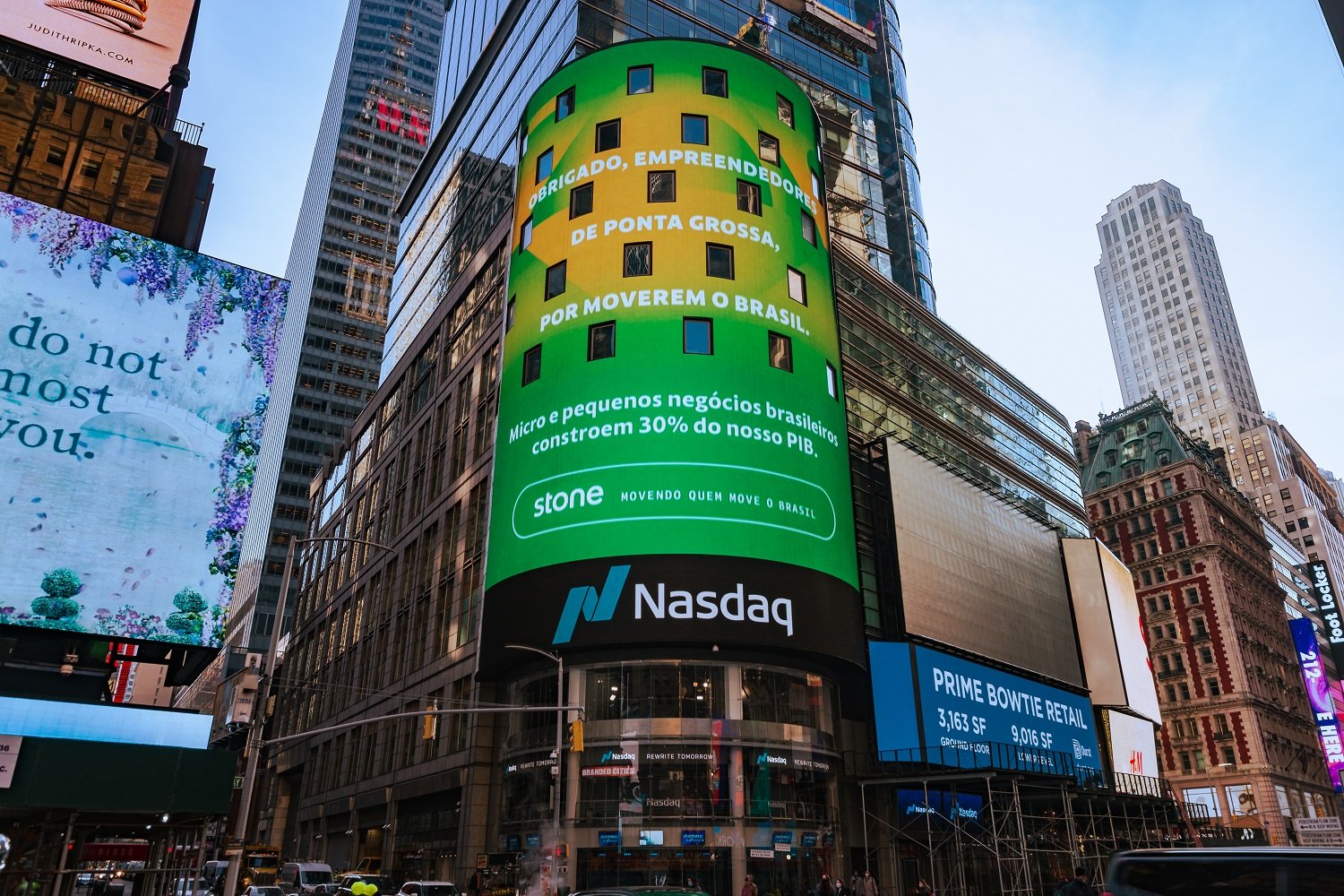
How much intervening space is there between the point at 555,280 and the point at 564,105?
40.5 ft

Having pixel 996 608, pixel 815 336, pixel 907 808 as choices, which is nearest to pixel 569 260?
pixel 815 336

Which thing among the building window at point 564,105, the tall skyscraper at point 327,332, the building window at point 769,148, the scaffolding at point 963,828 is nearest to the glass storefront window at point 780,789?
the scaffolding at point 963,828

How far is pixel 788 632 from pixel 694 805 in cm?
808

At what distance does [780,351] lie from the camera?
46.3 m

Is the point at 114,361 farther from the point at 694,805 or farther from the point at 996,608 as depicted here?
the point at 996,608

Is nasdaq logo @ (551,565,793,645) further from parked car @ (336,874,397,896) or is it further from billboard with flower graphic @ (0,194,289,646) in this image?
billboard with flower graphic @ (0,194,289,646)

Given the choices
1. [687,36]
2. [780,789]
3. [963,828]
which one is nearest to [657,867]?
[780,789]

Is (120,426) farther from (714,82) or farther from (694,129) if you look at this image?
(714,82)

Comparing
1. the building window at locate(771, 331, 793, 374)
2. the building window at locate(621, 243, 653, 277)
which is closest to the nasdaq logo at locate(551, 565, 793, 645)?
the building window at locate(771, 331, 793, 374)

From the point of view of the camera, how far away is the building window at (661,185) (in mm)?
48438

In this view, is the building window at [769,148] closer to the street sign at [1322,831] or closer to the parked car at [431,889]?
the parked car at [431,889]

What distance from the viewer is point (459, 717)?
5138cm

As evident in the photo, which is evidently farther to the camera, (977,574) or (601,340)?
(977,574)

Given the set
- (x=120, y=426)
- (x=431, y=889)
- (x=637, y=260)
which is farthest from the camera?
(x=637, y=260)
